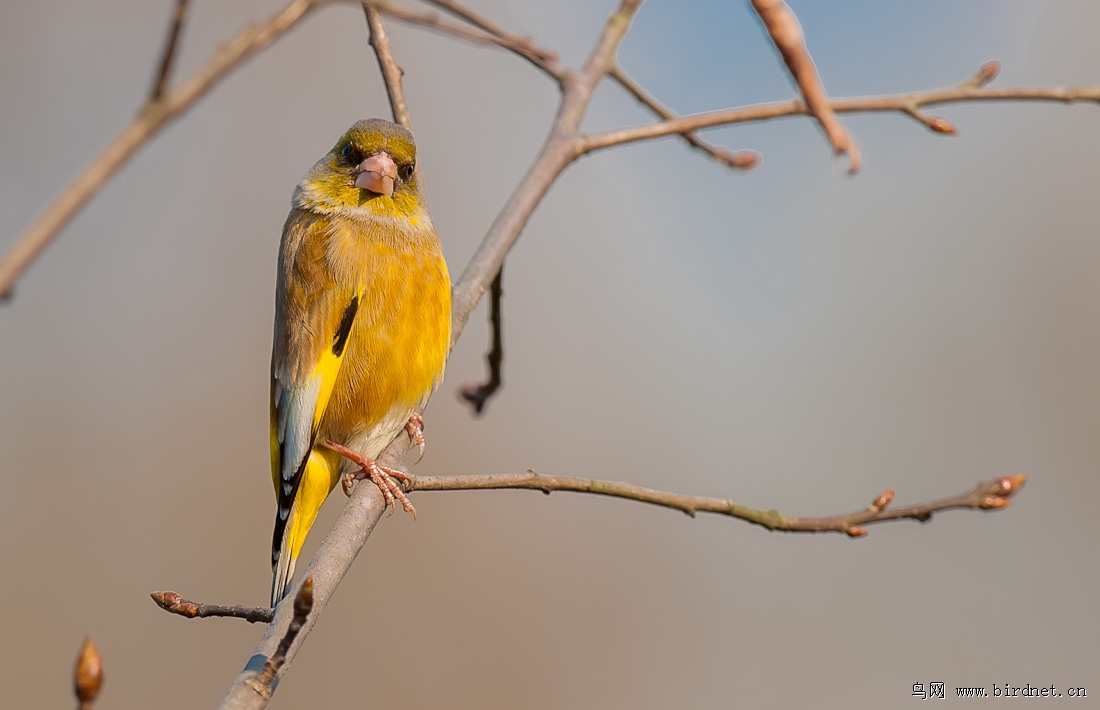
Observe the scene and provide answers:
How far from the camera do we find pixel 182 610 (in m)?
2.69

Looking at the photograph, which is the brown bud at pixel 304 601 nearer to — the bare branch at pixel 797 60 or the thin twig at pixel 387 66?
the bare branch at pixel 797 60

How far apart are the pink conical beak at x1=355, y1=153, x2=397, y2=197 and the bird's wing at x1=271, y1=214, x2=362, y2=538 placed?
26cm

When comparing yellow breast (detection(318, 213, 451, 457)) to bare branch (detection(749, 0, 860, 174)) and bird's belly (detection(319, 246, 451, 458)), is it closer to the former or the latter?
bird's belly (detection(319, 246, 451, 458))

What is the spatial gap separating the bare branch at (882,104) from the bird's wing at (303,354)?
140 centimetres

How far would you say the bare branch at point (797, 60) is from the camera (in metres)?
1.45

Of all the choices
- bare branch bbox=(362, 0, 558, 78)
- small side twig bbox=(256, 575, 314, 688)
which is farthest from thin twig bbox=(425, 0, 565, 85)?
small side twig bbox=(256, 575, 314, 688)

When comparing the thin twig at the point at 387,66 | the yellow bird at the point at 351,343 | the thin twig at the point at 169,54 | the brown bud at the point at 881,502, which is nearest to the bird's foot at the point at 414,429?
the yellow bird at the point at 351,343

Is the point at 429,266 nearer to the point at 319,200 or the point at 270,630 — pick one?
the point at 319,200

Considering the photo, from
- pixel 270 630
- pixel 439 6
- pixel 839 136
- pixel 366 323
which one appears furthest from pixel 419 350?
pixel 839 136

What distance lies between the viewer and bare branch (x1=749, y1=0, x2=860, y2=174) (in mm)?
1445

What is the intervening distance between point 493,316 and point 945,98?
1669 mm

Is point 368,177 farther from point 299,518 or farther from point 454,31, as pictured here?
point 454,31

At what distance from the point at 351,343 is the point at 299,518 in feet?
2.29

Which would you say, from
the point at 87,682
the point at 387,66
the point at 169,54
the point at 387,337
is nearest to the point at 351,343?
the point at 387,337
